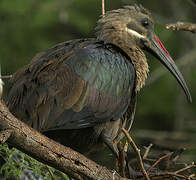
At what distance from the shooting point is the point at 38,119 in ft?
17.3

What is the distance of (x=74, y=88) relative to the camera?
541cm

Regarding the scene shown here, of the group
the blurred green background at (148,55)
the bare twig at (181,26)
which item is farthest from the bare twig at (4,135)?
the blurred green background at (148,55)

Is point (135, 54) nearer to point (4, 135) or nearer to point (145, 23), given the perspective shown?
point (145, 23)

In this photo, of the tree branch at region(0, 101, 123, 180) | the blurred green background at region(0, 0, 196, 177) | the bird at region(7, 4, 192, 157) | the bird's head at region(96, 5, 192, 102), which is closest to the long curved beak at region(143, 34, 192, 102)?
the bird's head at region(96, 5, 192, 102)

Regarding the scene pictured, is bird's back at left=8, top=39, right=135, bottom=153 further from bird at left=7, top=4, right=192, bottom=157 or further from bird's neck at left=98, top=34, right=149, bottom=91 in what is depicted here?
bird's neck at left=98, top=34, right=149, bottom=91

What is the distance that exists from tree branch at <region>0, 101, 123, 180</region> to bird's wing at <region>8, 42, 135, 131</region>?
25.9 inches

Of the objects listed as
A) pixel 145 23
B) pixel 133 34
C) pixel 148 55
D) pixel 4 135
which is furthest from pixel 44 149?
pixel 148 55

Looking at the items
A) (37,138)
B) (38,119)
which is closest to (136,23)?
(38,119)

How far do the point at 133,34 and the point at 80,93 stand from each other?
151 cm

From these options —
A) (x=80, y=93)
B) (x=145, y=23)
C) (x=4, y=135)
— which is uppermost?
(x=145, y=23)

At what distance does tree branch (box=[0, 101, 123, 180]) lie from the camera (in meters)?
4.22

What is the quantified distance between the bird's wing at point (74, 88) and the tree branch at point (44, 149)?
25.9 inches

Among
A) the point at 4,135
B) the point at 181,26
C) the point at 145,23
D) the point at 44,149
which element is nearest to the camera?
the point at 4,135

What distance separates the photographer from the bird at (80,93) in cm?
532
